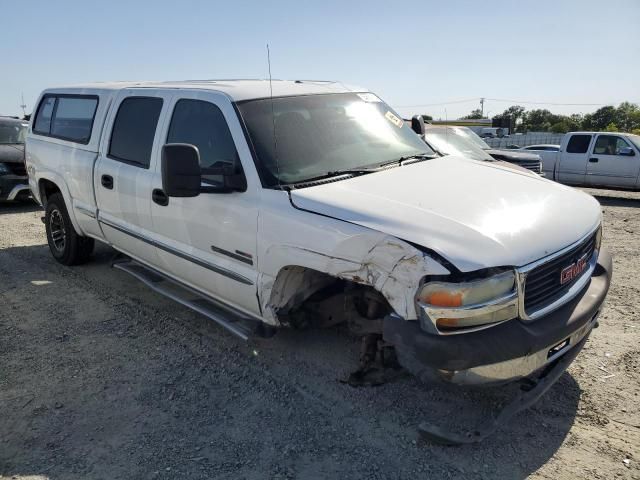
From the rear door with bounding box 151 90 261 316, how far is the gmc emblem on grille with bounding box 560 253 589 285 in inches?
70.7

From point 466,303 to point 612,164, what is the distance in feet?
40.5

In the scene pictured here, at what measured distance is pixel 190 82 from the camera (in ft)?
14.7

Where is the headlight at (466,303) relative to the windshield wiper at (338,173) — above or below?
below

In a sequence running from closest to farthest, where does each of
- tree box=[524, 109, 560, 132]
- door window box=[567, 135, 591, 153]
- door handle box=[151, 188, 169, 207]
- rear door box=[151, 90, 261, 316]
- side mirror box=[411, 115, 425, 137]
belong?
rear door box=[151, 90, 261, 316]
door handle box=[151, 188, 169, 207]
side mirror box=[411, 115, 425, 137]
door window box=[567, 135, 591, 153]
tree box=[524, 109, 560, 132]

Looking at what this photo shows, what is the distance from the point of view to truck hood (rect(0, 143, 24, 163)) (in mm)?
9586

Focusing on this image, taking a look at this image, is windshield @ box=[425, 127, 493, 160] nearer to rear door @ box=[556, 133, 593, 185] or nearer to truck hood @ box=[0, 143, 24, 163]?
rear door @ box=[556, 133, 593, 185]

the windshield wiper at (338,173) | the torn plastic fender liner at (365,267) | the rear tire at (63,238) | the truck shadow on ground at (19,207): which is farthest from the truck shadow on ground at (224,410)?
the truck shadow on ground at (19,207)

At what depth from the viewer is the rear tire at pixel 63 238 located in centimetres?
589

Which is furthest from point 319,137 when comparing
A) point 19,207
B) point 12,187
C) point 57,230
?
point 19,207

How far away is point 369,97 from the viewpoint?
4488 millimetres

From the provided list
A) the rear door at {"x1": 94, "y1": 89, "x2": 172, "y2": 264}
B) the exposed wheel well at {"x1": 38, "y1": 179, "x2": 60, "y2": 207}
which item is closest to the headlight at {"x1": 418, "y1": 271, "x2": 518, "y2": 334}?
the rear door at {"x1": 94, "y1": 89, "x2": 172, "y2": 264}

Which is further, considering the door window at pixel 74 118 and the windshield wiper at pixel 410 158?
the door window at pixel 74 118

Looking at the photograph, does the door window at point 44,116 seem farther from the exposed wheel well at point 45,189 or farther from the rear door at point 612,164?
the rear door at point 612,164

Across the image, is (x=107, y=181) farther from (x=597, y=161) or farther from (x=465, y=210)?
(x=597, y=161)
